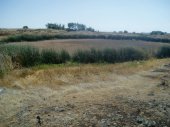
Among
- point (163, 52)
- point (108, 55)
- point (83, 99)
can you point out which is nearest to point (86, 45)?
point (108, 55)

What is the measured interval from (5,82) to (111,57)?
35.8 ft

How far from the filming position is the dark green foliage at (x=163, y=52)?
83.0 feet

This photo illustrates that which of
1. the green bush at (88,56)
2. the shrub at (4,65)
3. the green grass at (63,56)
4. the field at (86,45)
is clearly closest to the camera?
the shrub at (4,65)

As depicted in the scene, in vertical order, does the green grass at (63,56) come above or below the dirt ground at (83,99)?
above

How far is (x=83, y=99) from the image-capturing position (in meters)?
9.35

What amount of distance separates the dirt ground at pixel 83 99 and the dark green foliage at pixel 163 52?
37.9ft

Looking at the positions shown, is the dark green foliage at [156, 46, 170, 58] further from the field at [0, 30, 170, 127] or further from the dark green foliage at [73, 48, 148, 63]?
the field at [0, 30, 170, 127]

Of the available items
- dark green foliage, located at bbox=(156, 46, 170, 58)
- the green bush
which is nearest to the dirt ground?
the green bush

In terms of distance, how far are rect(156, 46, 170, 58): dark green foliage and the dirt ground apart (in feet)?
37.9

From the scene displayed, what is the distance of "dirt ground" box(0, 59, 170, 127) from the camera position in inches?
299

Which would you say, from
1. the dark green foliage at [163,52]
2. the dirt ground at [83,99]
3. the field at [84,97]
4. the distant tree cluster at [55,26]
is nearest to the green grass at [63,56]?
the field at [84,97]

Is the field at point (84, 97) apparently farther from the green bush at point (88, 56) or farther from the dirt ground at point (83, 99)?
the green bush at point (88, 56)

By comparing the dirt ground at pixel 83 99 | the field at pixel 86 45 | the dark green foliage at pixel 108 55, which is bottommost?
the dirt ground at pixel 83 99

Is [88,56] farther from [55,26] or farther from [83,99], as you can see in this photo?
[55,26]
